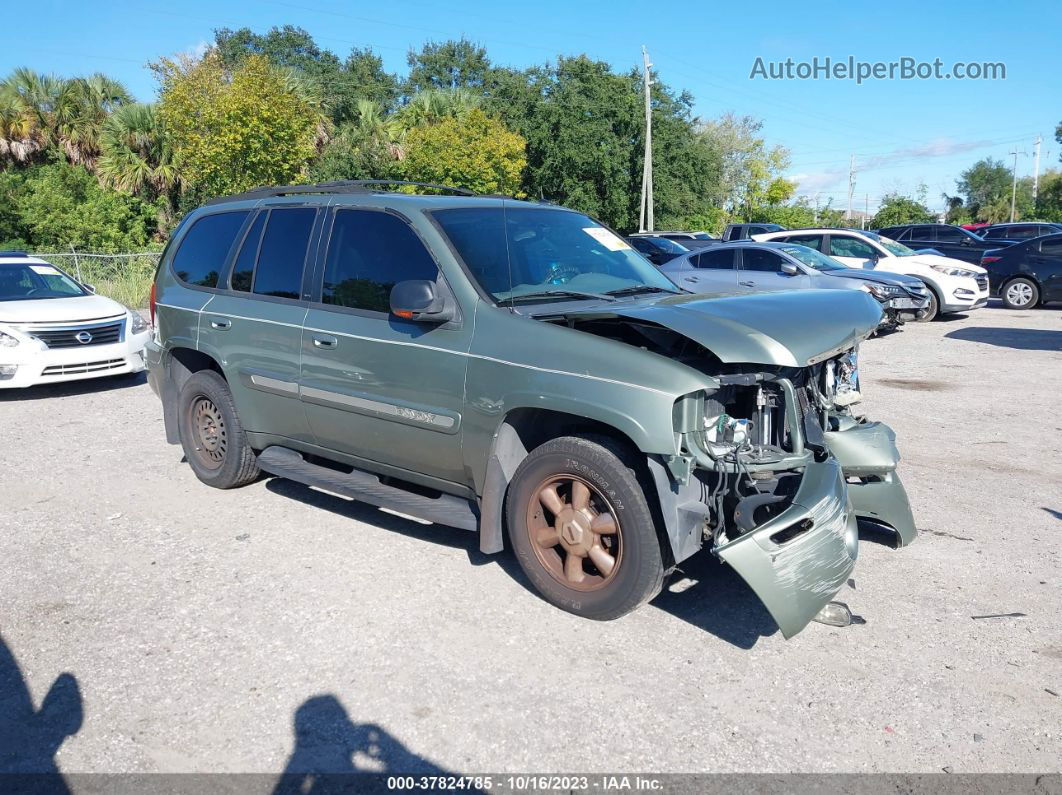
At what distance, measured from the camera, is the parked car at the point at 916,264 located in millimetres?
16609

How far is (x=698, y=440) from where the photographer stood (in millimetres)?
3875

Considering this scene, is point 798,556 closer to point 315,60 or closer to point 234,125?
point 234,125

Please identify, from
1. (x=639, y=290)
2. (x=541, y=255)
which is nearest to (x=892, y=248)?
(x=639, y=290)

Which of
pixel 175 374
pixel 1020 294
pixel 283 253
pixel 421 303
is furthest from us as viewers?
pixel 1020 294

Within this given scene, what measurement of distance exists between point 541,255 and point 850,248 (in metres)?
14.2

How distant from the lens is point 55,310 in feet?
32.1

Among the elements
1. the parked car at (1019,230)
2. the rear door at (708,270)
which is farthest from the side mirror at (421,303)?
the parked car at (1019,230)

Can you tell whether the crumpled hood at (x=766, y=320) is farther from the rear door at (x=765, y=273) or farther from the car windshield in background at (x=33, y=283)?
the rear door at (x=765, y=273)

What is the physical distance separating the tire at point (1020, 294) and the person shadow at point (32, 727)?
63.5 ft

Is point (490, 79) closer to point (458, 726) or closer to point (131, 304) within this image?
point (131, 304)

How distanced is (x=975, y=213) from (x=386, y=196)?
232ft

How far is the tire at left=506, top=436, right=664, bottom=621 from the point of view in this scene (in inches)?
154

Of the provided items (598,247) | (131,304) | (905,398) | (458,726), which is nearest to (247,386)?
(598,247)

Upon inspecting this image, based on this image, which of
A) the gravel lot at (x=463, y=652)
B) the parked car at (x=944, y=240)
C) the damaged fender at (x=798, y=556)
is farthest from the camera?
the parked car at (x=944, y=240)
